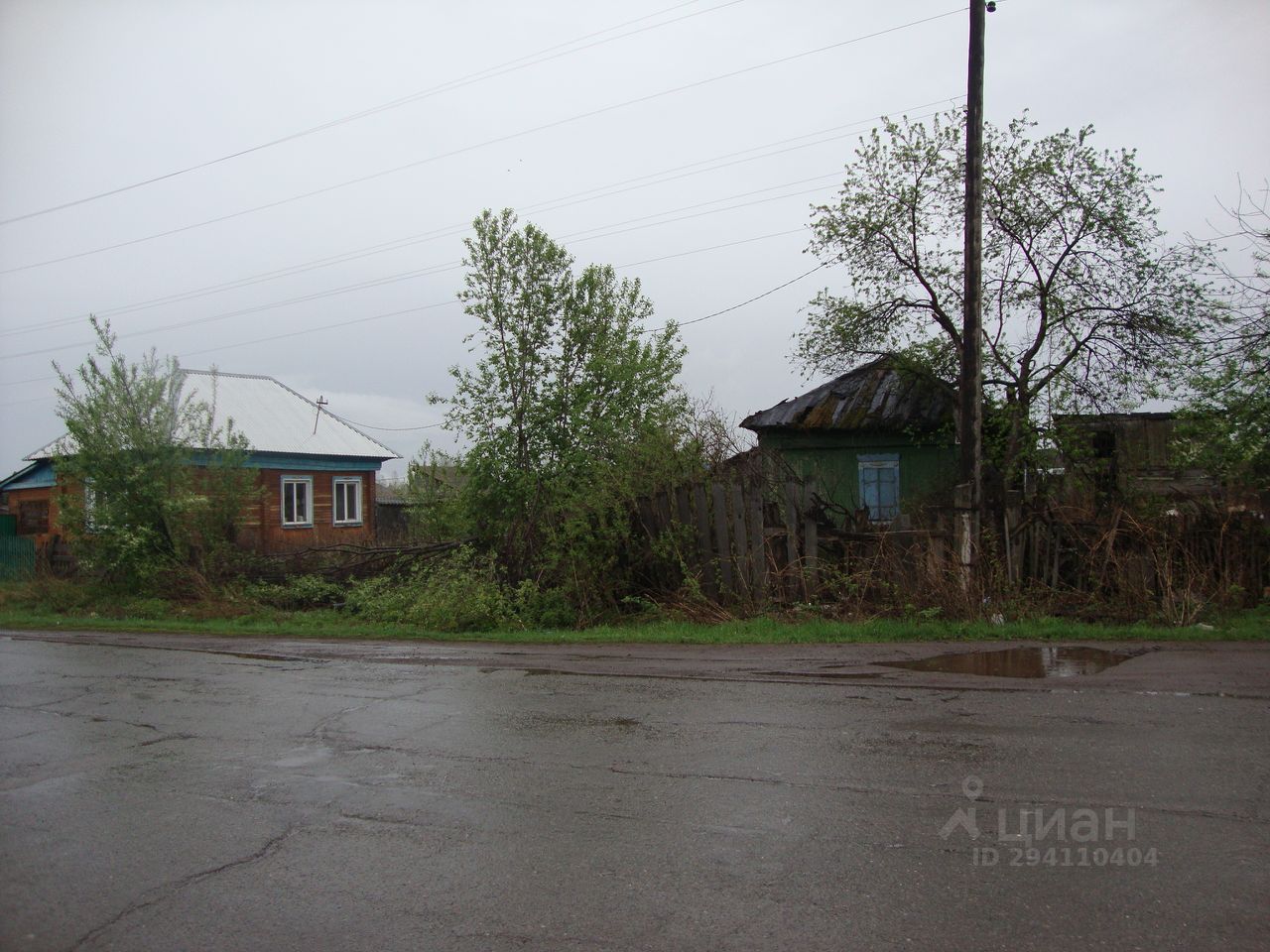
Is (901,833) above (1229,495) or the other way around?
the other way around

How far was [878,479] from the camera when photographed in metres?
23.1

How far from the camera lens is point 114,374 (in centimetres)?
2044

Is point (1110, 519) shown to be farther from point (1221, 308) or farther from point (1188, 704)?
point (1188, 704)

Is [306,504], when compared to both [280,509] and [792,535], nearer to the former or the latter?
[280,509]

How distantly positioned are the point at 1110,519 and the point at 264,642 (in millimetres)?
12404

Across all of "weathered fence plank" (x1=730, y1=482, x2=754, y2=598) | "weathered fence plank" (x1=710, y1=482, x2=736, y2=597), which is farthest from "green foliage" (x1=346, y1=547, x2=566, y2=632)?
"weathered fence plank" (x1=730, y1=482, x2=754, y2=598)

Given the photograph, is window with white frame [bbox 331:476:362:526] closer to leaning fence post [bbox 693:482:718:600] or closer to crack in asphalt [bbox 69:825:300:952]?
leaning fence post [bbox 693:482:718:600]

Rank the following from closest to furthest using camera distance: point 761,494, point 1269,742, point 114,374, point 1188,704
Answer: point 1269,742
point 1188,704
point 761,494
point 114,374

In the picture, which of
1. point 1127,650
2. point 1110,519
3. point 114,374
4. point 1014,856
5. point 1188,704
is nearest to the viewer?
point 1014,856

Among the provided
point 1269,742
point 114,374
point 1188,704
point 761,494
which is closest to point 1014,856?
point 1269,742

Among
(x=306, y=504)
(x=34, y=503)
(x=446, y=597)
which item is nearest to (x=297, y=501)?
(x=306, y=504)

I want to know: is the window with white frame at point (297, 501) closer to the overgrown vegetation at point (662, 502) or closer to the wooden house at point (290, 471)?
the wooden house at point (290, 471)

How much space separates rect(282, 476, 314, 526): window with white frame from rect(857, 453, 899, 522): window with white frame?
18.7 metres

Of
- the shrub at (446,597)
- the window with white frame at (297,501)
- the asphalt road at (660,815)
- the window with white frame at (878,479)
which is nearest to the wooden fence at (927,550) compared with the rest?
the shrub at (446,597)
